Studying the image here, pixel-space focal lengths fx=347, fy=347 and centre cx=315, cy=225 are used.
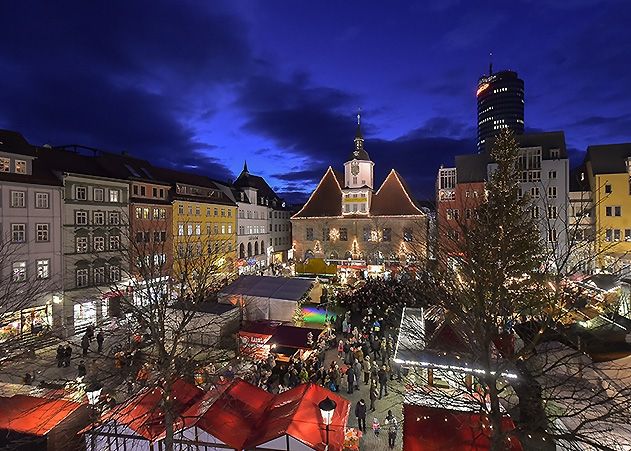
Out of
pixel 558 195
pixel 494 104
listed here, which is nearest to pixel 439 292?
pixel 558 195

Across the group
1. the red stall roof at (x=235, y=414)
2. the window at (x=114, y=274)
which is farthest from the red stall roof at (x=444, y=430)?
the window at (x=114, y=274)

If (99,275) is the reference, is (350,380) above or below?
below

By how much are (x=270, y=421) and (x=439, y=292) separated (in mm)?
6142

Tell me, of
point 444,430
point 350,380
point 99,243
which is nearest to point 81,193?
point 99,243

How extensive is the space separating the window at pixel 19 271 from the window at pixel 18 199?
369 cm

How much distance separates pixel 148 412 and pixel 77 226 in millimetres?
22377

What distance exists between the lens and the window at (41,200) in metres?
23.4

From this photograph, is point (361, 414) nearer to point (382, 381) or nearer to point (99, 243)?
point (382, 381)

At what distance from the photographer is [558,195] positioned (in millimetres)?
36688

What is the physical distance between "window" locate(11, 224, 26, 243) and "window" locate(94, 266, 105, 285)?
5164 millimetres

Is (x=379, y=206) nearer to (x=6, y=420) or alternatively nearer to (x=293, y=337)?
(x=293, y=337)

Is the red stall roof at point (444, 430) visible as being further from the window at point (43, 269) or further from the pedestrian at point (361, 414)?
the window at point (43, 269)

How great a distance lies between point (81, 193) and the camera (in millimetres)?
26484

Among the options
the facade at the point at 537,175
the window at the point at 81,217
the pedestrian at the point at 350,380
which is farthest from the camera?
the facade at the point at 537,175
